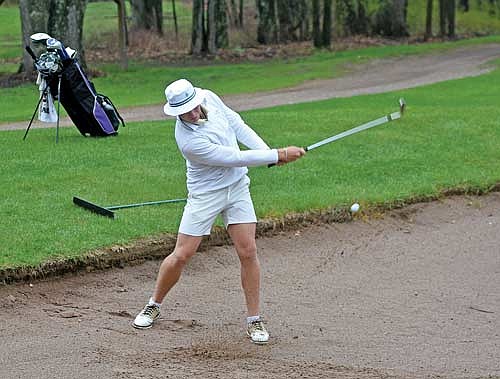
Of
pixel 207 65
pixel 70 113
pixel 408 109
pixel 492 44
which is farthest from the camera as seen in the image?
pixel 492 44

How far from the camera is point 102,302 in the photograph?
8102 mm

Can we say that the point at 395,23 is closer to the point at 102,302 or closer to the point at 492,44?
the point at 492,44

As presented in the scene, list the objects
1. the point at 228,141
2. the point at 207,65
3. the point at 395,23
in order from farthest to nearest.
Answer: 1. the point at 395,23
2. the point at 207,65
3. the point at 228,141

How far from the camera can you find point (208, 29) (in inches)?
1351

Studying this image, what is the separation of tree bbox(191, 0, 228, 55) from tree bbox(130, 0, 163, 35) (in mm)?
6964

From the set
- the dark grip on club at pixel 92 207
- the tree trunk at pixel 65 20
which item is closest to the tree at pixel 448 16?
the tree trunk at pixel 65 20

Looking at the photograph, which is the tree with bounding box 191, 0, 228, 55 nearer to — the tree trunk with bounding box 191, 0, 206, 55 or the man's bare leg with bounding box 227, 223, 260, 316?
the tree trunk with bounding box 191, 0, 206, 55

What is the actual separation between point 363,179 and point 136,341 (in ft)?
18.2

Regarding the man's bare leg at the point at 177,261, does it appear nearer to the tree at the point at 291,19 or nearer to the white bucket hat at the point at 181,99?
the white bucket hat at the point at 181,99

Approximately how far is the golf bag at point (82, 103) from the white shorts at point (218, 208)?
24.0 ft

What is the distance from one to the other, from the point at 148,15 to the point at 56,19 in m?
18.8

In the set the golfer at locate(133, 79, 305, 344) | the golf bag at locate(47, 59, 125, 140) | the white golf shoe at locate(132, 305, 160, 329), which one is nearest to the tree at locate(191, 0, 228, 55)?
the golf bag at locate(47, 59, 125, 140)

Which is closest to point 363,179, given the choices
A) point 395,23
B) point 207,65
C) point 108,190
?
point 108,190

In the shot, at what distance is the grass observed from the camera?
9461 mm
